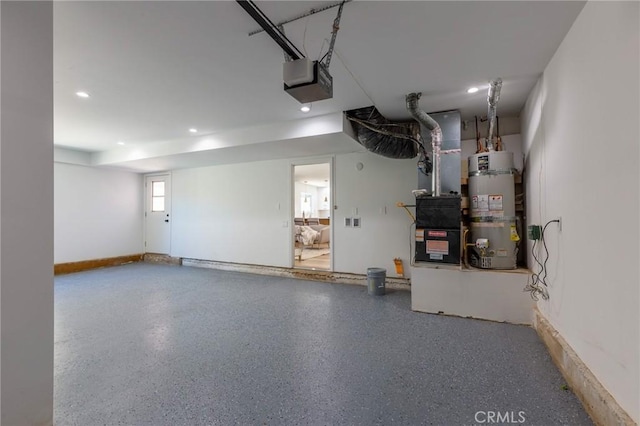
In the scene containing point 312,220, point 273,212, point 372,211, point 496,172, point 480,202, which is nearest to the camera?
point 496,172

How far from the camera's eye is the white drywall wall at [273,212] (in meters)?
4.37

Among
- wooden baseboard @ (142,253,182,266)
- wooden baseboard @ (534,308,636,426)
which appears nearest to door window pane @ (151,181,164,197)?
wooden baseboard @ (142,253,182,266)

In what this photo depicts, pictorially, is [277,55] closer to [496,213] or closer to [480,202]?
[480,202]

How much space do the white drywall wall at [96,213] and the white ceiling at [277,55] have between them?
111 inches

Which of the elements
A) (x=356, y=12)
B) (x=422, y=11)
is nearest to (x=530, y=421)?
(x=422, y=11)

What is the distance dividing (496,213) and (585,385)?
5.94ft

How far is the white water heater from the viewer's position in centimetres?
303

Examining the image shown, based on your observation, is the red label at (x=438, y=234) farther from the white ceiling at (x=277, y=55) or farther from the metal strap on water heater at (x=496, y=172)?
the white ceiling at (x=277, y=55)

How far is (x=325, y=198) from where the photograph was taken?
13.6 metres

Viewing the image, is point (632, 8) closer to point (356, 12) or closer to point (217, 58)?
point (356, 12)

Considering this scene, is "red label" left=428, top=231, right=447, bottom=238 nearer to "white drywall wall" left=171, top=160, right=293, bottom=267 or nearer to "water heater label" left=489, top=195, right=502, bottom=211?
"water heater label" left=489, top=195, right=502, bottom=211

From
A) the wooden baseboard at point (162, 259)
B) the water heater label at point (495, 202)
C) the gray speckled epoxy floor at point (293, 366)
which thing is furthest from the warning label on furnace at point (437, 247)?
the wooden baseboard at point (162, 259)

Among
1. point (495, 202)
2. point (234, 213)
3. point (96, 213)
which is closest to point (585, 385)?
point (495, 202)

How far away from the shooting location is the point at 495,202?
3.07 m
